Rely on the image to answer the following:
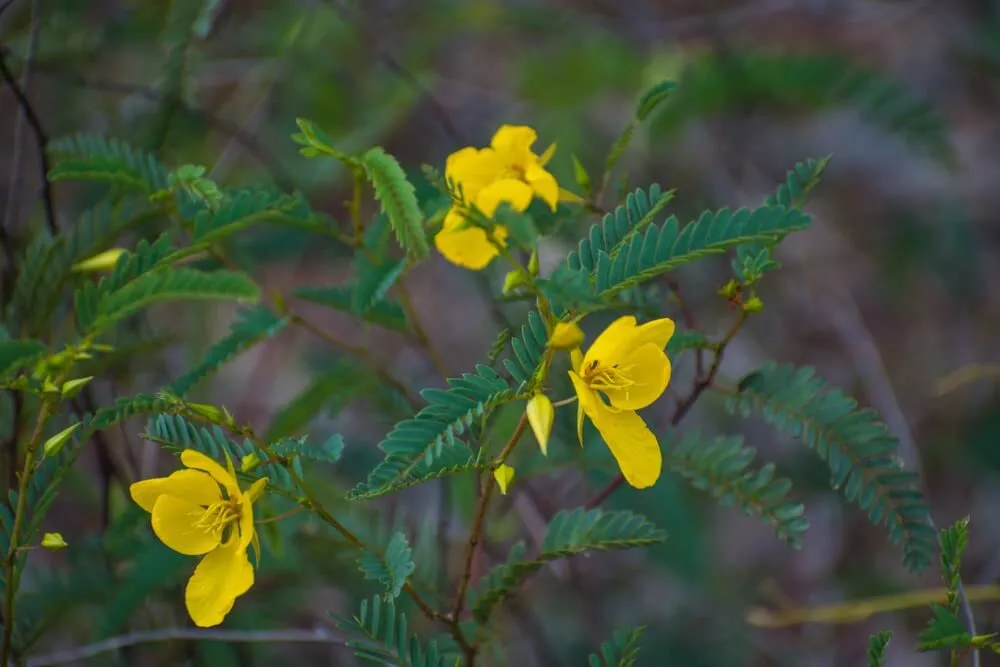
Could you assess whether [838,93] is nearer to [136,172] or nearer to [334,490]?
[334,490]

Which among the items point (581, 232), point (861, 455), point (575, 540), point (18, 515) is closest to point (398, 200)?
point (575, 540)

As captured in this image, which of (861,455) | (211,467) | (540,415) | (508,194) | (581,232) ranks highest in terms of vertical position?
(508,194)

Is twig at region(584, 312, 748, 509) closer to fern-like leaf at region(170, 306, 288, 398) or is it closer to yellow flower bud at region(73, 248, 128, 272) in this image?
fern-like leaf at region(170, 306, 288, 398)

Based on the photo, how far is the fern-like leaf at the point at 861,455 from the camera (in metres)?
1.30

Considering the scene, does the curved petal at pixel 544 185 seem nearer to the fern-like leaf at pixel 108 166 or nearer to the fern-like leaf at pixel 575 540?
the fern-like leaf at pixel 575 540

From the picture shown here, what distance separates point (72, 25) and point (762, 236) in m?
2.20

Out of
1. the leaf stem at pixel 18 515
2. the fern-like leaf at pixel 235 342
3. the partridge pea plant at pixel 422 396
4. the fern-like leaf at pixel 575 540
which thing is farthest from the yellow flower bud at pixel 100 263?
the fern-like leaf at pixel 575 540

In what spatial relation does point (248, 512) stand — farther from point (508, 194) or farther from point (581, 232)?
point (581, 232)

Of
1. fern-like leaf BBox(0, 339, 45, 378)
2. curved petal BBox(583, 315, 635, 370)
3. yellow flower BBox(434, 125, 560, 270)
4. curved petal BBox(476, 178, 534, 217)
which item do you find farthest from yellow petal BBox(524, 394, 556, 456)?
fern-like leaf BBox(0, 339, 45, 378)

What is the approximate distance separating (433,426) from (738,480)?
2.01 feet

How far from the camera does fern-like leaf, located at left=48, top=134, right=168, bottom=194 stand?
54.2 inches

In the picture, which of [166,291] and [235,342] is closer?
[166,291]

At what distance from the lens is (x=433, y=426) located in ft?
3.37

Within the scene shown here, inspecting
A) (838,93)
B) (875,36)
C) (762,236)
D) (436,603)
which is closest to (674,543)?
(436,603)
